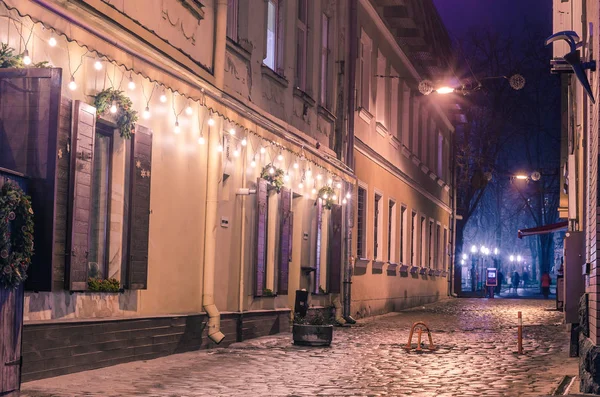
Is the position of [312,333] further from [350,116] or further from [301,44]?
[350,116]

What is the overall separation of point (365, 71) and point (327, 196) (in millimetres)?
5732

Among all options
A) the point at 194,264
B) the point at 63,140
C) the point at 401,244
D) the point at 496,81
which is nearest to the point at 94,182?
the point at 63,140

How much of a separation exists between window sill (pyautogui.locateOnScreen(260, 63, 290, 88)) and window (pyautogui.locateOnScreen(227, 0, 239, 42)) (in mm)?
1458

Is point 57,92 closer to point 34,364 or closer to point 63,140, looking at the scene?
point 63,140

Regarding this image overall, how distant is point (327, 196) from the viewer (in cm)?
2184

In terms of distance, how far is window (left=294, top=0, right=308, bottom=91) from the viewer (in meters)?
20.5

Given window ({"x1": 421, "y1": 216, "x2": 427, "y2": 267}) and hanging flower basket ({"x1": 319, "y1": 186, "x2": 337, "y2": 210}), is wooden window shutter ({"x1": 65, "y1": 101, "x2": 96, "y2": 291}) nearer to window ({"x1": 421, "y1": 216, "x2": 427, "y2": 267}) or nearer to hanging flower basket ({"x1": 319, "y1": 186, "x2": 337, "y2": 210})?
hanging flower basket ({"x1": 319, "y1": 186, "x2": 337, "y2": 210})

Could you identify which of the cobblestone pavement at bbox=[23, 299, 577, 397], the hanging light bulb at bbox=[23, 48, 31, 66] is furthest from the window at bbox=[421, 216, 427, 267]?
the hanging light bulb at bbox=[23, 48, 31, 66]

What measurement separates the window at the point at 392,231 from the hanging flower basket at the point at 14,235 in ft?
73.1

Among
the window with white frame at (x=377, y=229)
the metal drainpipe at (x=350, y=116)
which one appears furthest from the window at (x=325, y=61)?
the window with white frame at (x=377, y=229)

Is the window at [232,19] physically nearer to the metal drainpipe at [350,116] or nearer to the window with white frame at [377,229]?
the metal drainpipe at [350,116]

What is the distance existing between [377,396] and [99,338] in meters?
3.28

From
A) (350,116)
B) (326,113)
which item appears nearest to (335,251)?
(326,113)

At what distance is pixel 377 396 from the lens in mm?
9922
